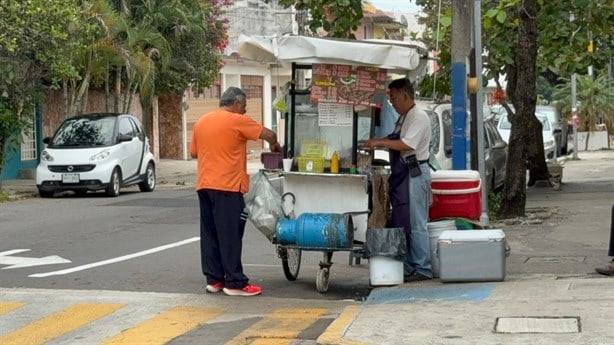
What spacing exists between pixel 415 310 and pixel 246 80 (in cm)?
4028

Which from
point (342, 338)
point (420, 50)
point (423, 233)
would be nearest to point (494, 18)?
point (420, 50)

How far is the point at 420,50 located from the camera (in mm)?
11148

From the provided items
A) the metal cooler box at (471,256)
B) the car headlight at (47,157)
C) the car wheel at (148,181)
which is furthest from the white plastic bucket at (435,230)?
the car wheel at (148,181)

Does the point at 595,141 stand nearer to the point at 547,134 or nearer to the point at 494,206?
the point at 547,134

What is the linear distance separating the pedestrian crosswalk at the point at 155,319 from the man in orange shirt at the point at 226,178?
0.34 meters

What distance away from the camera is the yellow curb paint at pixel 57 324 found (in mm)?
9195

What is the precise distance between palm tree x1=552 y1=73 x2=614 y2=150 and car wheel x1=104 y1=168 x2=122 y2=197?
26910 mm

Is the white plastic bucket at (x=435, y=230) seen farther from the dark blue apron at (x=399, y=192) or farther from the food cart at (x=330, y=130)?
the food cart at (x=330, y=130)

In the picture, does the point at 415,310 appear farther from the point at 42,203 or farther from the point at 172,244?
the point at 42,203

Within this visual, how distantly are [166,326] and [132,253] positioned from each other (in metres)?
5.18

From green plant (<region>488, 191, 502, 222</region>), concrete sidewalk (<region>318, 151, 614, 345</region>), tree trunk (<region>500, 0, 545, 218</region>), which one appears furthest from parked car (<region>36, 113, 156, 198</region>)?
concrete sidewalk (<region>318, 151, 614, 345</region>)

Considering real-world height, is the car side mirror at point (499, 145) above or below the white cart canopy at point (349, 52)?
below

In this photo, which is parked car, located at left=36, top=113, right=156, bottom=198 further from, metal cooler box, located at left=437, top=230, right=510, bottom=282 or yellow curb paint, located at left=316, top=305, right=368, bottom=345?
yellow curb paint, located at left=316, top=305, right=368, bottom=345

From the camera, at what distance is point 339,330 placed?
8586mm
